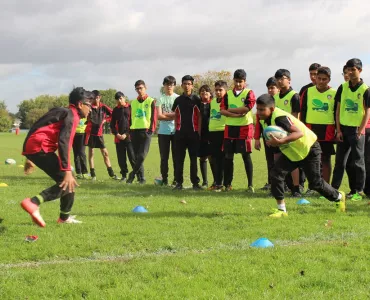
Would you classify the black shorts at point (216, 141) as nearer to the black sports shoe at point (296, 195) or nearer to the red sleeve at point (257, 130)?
the red sleeve at point (257, 130)

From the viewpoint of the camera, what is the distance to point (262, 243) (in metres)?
5.47

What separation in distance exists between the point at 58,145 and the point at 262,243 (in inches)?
114

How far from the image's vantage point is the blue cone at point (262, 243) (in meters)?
5.43

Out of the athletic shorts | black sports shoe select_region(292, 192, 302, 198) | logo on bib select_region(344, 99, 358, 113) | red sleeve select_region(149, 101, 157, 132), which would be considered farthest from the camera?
red sleeve select_region(149, 101, 157, 132)

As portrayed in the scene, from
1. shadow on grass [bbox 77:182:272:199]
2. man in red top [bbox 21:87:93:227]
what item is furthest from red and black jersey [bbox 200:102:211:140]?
man in red top [bbox 21:87:93:227]

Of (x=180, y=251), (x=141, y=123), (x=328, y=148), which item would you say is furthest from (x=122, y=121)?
(x=180, y=251)

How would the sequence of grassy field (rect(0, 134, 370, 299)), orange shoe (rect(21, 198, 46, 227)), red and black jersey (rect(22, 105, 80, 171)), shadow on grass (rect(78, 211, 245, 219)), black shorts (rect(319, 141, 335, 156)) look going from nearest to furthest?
1. grassy field (rect(0, 134, 370, 299))
2. orange shoe (rect(21, 198, 46, 227))
3. red and black jersey (rect(22, 105, 80, 171))
4. shadow on grass (rect(78, 211, 245, 219))
5. black shorts (rect(319, 141, 335, 156))

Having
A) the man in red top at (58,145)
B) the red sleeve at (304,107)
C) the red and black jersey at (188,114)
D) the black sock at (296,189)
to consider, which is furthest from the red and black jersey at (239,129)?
the man in red top at (58,145)

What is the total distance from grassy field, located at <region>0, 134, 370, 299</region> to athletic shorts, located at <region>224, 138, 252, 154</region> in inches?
56.0

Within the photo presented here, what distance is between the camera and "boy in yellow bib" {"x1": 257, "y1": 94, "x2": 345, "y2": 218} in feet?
23.0

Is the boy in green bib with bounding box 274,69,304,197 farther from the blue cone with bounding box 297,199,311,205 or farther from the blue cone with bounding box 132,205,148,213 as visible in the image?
the blue cone with bounding box 132,205,148,213

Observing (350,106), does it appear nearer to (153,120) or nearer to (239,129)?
(239,129)

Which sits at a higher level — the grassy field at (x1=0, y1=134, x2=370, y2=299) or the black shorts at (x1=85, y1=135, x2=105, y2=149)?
the black shorts at (x1=85, y1=135, x2=105, y2=149)

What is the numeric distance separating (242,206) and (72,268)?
3.96m
